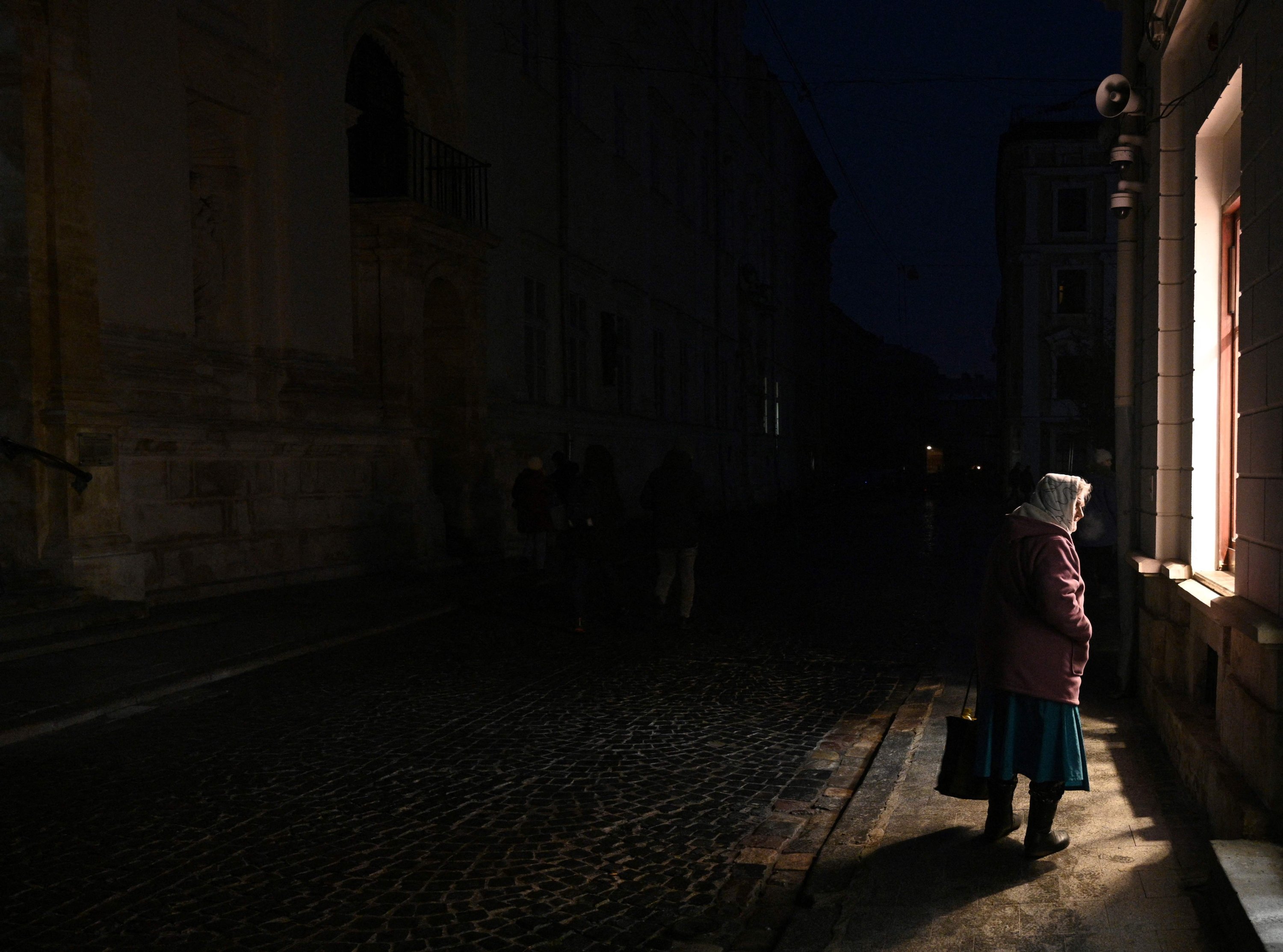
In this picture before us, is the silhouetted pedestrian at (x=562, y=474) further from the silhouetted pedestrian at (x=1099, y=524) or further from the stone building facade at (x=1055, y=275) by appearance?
the stone building facade at (x=1055, y=275)

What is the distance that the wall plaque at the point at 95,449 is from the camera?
11398mm

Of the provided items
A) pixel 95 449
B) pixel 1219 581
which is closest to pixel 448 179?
pixel 95 449

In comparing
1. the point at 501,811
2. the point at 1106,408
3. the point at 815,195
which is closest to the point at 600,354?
the point at 1106,408

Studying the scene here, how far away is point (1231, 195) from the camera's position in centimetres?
606

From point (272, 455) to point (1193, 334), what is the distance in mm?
10987

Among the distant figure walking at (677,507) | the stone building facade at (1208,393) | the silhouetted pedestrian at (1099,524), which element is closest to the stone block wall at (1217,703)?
the stone building facade at (1208,393)

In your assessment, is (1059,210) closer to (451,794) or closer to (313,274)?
(313,274)

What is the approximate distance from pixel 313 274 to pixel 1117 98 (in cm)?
1092

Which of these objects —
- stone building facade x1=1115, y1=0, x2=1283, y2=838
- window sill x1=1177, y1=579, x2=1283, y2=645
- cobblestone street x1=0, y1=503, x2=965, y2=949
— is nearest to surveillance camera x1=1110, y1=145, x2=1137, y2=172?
stone building facade x1=1115, y1=0, x2=1283, y2=838

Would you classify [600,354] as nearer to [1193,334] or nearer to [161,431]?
[161,431]

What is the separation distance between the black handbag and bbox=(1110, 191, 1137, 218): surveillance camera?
427cm

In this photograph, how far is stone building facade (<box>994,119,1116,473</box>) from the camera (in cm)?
4925

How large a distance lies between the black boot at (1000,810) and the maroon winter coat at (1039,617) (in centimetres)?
39

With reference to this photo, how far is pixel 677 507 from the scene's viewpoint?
11430 mm
